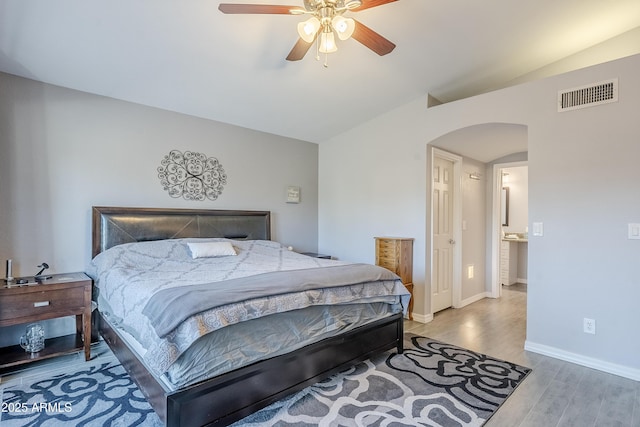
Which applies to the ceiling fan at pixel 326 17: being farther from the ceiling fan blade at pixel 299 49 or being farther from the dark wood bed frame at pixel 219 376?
the dark wood bed frame at pixel 219 376

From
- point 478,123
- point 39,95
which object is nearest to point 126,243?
point 39,95

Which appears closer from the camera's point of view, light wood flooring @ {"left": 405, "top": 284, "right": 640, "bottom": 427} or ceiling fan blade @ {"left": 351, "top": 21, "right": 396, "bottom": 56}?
light wood flooring @ {"left": 405, "top": 284, "right": 640, "bottom": 427}

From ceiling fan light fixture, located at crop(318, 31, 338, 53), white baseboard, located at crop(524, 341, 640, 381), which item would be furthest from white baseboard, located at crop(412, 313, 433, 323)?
ceiling fan light fixture, located at crop(318, 31, 338, 53)

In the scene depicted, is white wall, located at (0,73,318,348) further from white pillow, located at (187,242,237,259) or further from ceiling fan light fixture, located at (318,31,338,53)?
ceiling fan light fixture, located at (318,31,338,53)

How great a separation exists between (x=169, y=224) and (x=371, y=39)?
2.88 m

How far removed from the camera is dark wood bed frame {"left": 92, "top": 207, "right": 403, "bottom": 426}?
175cm

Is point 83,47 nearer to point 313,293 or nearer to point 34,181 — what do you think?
point 34,181

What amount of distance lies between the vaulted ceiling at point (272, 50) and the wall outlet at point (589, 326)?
8.75 feet

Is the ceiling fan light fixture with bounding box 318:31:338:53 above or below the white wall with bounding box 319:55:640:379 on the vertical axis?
above

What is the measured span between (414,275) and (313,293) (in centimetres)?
222

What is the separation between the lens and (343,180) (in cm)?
510

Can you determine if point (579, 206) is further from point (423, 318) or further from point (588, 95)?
point (423, 318)

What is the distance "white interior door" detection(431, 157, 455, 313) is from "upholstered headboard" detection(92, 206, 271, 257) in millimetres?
2305

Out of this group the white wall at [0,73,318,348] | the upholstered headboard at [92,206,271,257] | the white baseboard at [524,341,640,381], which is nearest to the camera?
the white baseboard at [524,341,640,381]
